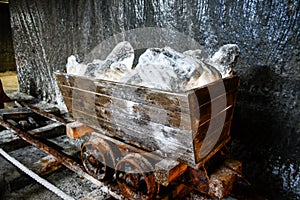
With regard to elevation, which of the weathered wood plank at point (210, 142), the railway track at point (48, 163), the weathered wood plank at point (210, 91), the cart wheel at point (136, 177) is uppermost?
the weathered wood plank at point (210, 91)

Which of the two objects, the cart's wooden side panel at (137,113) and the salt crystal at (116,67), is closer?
the cart's wooden side panel at (137,113)

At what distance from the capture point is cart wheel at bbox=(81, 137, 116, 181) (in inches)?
69.6

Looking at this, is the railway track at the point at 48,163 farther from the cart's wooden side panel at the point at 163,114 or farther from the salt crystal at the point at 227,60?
the salt crystal at the point at 227,60

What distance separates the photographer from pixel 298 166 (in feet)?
6.09

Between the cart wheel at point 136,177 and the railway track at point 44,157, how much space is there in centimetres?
13

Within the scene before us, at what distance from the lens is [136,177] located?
1597 millimetres

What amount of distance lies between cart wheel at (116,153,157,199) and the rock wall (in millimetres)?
9152

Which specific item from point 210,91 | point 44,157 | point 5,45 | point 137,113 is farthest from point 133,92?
point 5,45

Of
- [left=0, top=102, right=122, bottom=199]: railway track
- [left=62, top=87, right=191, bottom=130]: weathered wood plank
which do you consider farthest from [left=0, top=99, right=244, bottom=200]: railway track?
[left=62, top=87, right=191, bottom=130]: weathered wood plank

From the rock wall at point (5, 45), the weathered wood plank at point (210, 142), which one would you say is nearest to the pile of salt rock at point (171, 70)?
the weathered wood plank at point (210, 142)

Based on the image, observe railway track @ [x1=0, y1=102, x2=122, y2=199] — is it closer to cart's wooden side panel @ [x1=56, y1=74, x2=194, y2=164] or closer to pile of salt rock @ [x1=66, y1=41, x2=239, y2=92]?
cart's wooden side panel @ [x1=56, y1=74, x2=194, y2=164]

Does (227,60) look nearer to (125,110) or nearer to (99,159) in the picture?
(125,110)

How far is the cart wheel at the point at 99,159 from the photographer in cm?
177

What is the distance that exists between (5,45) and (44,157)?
8.36 m
